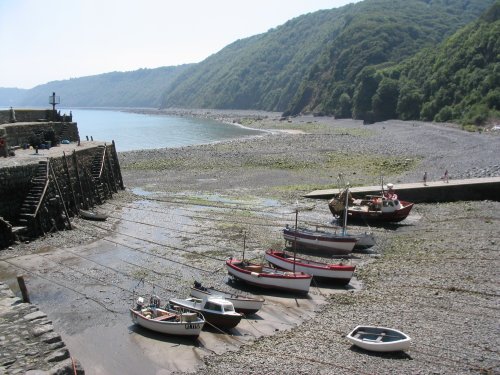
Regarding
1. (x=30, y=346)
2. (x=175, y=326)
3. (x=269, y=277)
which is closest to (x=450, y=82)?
(x=269, y=277)

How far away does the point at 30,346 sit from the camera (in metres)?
10.3

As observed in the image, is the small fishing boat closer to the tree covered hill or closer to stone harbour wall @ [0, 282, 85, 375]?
stone harbour wall @ [0, 282, 85, 375]

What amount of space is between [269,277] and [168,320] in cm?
595

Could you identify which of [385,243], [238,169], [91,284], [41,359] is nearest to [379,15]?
[238,169]

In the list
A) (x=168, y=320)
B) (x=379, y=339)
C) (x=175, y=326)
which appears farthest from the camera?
(x=168, y=320)

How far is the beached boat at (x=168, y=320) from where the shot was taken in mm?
18688

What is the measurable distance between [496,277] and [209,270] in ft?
45.5

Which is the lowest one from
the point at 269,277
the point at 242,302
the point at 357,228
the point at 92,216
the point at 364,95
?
the point at 357,228

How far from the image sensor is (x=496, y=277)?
2353 cm

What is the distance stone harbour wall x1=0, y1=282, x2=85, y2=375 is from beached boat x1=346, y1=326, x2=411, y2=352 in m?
9.90

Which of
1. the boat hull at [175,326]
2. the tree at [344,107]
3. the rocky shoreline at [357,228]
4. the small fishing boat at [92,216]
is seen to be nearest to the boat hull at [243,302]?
the rocky shoreline at [357,228]

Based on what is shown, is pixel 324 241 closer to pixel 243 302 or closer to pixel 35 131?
pixel 243 302

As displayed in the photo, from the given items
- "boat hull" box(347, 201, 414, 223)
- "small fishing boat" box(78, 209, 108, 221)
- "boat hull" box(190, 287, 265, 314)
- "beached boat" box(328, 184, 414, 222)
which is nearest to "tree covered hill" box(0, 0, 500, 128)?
"beached boat" box(328, 184, 414, 222)

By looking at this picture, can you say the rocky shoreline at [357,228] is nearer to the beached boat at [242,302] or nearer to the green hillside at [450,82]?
the beached boat at [242,302]
